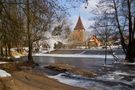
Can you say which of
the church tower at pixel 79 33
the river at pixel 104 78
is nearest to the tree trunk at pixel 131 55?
the river at pixel 104 78

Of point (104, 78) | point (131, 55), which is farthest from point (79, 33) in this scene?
point (104, 78)

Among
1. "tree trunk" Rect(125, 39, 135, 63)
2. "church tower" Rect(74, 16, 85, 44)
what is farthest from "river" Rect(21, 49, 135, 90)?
"church tower" Rect(74, 16, 85, 44)

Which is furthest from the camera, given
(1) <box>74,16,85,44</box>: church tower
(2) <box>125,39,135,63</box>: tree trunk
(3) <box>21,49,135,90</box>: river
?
(1) <box>74,16,85,44</box>: church tower

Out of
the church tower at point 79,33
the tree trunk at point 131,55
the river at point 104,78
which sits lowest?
the river at point 104,78

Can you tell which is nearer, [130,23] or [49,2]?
[49,2]

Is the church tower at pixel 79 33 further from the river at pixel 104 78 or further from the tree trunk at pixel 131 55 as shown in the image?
the tree trunk at pixel 131 55

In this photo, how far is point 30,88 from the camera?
12734mm

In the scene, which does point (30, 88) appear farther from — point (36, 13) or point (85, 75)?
point (85, 75)

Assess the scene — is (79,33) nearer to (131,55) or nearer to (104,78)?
(131,55)

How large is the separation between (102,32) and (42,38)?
7.97 m

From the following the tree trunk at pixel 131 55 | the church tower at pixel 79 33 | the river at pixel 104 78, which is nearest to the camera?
the river at pixel 104 78

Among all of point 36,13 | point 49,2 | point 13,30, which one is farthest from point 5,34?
point 49,2

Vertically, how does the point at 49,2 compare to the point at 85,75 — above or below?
above

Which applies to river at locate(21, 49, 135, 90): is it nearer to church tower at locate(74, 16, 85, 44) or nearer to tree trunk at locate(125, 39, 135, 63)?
tree trunk at locate(125, 39, 135, 63)
